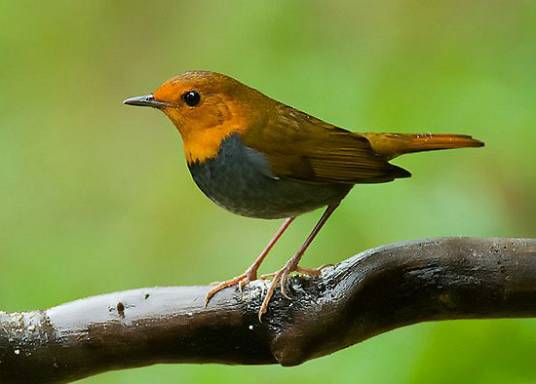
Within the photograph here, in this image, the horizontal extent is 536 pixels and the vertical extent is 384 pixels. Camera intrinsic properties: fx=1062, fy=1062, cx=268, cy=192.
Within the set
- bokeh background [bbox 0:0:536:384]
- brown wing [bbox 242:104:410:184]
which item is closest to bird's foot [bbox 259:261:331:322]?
brown wing [bbox 242:104:410:184]

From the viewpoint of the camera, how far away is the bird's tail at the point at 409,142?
3.06 m

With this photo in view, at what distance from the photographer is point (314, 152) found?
3.16 metres

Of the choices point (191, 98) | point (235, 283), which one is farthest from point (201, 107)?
point (235, 283)

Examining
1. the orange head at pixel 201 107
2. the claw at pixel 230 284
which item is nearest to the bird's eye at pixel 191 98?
the orange head at pixel 201 107

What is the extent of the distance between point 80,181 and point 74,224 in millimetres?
507

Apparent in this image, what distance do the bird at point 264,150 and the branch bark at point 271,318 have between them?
36 centimetres

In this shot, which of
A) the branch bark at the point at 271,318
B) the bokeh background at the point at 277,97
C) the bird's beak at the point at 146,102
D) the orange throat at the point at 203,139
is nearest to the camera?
the branch bark at the point at 271,318

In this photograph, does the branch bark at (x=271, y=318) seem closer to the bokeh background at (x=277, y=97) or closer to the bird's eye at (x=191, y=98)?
the bokeh background at (x=277, y=97)

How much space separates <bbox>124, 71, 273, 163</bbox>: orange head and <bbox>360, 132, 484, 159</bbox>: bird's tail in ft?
1.39

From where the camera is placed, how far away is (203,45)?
5.91 metres

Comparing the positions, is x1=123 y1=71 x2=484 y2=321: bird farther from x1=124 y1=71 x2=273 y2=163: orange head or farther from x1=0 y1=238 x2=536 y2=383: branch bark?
x1=0 y1=238 x2=536 y2=383: branch bark

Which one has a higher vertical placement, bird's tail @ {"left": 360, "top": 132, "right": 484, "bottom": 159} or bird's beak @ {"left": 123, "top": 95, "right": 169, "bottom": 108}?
bird's beak @ {"left": 123, "top": 95, "right": 169, "bottom": 108}

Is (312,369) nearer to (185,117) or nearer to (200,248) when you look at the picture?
(185,117)

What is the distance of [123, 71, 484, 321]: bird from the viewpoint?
298 cm
